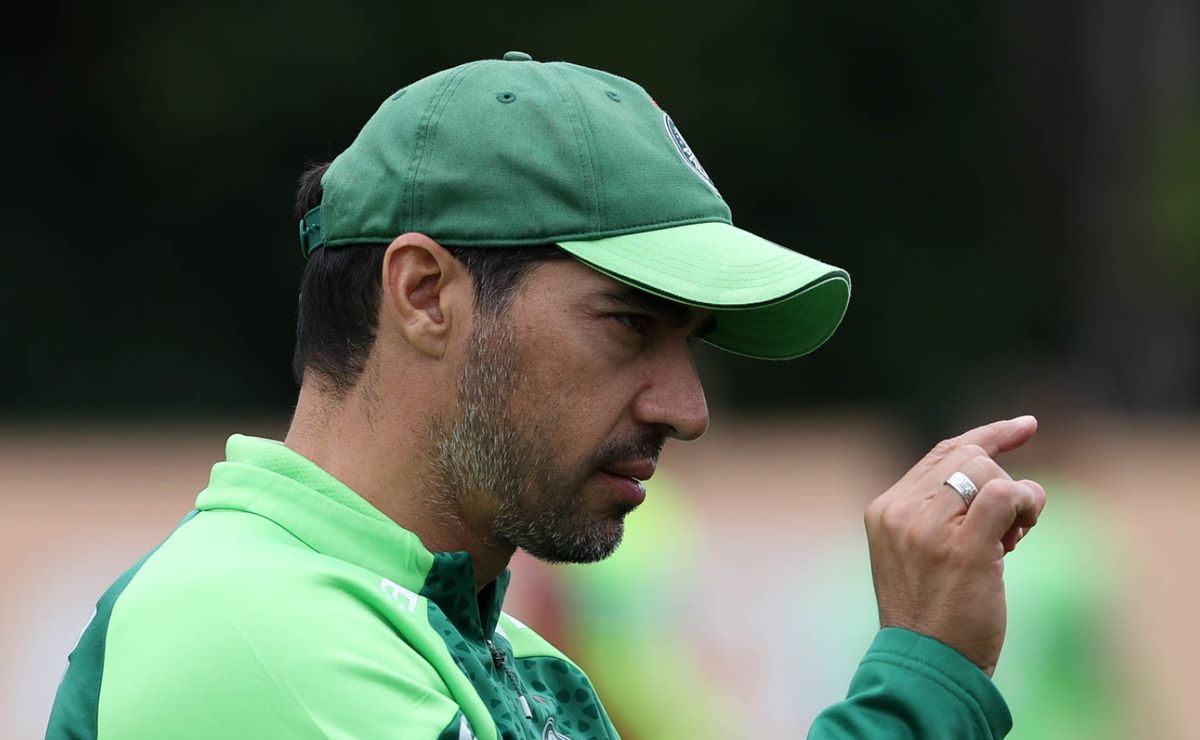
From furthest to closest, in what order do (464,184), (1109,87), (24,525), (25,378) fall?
(25,378) < (1109,87) < (24,525) < (464,184)

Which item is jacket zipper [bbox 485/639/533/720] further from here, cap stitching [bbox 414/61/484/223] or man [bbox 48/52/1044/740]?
cap stitching [bbox 414/61/484/223]

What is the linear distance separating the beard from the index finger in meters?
0.39

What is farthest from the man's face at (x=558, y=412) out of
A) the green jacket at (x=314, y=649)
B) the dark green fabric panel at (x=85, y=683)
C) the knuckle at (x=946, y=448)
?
the dark green fabric panel at (x=85, y=683)

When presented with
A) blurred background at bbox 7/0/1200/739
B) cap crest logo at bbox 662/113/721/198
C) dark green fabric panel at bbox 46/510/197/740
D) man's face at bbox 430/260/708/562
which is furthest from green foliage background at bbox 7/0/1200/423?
dark green fabric panel at bbox 46/510/197/740

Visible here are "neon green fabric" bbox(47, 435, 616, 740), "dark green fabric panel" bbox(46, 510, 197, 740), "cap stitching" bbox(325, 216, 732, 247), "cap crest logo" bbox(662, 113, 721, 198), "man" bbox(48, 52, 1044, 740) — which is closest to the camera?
"neon green fabric" bbox(47, 435, 616, 740)

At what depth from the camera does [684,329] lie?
219cm

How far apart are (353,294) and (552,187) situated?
287 mm

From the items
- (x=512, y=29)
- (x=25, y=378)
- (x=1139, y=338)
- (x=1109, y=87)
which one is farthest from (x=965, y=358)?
(x=25, y=378)

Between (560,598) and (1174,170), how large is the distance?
10862mm

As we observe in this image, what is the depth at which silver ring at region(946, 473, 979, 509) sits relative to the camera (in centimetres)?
203

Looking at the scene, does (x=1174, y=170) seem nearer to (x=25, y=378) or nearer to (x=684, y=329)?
(x=25, y=378)

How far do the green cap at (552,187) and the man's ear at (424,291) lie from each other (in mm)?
20

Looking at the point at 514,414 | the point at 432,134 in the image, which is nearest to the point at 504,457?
the point at 514,414

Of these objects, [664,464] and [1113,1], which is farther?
[1113,1]
